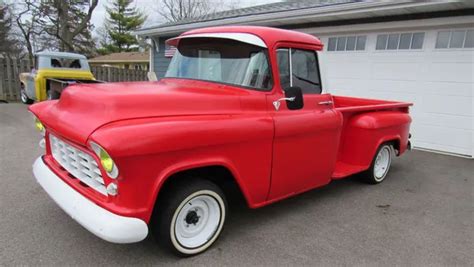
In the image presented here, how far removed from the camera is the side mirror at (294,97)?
3201 mm

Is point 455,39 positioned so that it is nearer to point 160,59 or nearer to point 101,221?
point 101,221

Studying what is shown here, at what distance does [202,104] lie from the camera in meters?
2.88

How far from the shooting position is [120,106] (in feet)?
8.29

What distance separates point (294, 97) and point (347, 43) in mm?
5723

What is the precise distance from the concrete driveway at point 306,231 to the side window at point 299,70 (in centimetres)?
145

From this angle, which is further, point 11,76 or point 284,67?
point 11,76

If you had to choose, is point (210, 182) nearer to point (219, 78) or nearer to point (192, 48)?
point (219, 78)

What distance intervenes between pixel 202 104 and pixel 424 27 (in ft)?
20.4

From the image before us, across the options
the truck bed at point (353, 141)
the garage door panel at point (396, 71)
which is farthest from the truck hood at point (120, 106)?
the garage door panel at point (396, 71)

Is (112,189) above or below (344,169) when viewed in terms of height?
above

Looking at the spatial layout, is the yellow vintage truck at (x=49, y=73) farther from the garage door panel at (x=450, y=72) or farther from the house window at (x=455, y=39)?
the house window at (x=455, y=39)

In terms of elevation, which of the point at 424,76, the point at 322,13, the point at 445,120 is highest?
the point at 322,13

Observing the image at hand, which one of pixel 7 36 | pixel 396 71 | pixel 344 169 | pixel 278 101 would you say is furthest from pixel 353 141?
pixel 7 36

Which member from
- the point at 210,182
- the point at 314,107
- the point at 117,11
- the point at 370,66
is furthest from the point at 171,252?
the point at 117,11
